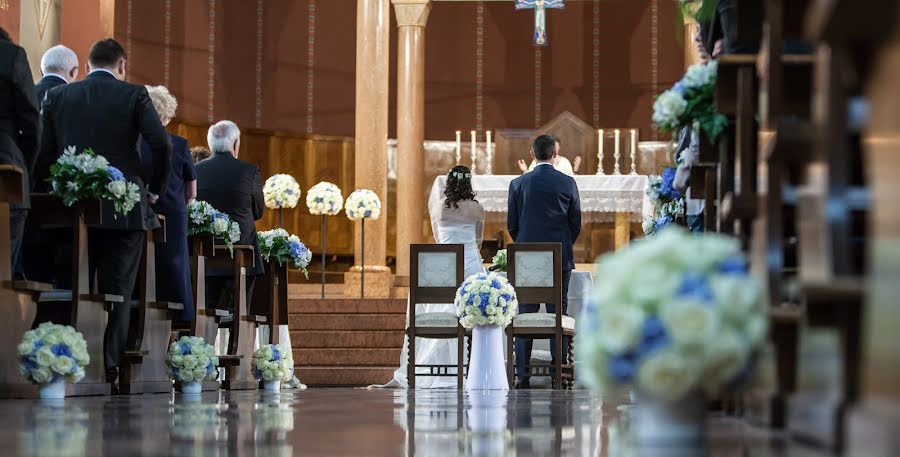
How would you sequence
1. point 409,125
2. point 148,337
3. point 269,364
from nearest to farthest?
point 148,337 → point 269,364 → point 409,125

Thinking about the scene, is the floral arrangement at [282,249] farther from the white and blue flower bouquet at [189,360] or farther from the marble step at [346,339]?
the marble step at [346,339]

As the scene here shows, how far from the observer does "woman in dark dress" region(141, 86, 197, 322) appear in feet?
24.4

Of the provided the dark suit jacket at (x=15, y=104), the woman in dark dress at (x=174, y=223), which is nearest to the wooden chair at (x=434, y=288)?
the woman in dark dress at (x=174, y=223)

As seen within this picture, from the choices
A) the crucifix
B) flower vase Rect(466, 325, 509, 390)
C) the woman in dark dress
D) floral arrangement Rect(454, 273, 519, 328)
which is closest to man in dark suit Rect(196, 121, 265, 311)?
the woman in dark dress

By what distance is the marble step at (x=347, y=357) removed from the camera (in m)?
11.7

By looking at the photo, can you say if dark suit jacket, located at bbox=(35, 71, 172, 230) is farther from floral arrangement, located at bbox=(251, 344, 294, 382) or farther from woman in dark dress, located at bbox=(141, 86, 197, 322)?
floral arrangement, located at bbox=(251, 344, 294, 382)

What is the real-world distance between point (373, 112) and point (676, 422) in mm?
12670

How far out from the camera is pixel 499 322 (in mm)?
8539

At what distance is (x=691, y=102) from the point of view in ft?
12.4

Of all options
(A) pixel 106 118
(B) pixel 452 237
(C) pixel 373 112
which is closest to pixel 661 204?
(A) pixel 106 118

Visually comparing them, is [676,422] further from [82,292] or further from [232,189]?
[232,189]

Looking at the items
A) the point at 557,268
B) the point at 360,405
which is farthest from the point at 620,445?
the point at 557,268

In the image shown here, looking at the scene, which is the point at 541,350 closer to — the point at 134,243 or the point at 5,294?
the point at 134,243

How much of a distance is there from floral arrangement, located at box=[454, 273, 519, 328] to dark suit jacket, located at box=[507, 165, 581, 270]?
133 centimetres
